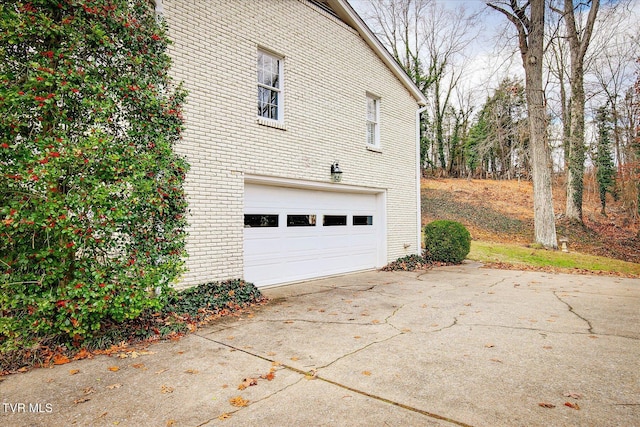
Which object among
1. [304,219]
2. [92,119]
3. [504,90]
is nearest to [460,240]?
[304,219]

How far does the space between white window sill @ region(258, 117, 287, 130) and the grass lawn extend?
8727 millimetres

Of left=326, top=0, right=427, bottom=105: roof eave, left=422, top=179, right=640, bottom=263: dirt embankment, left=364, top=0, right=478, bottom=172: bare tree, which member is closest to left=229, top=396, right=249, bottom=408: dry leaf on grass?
left=326, top=0, right=427, bottom=105: roof eave

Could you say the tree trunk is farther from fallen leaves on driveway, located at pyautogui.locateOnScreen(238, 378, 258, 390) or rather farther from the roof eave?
fallen leaves on driveway, located at pyautogui.locateOnScreen(238, 378, 258, 390)

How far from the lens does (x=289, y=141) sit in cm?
781

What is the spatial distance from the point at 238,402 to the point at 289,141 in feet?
19.1

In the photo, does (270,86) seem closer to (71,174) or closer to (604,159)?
(71,174)

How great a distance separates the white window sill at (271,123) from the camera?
23.9 feet

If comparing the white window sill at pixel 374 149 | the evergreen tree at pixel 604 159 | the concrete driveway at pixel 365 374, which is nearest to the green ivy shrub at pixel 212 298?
the concrete driveway at pixel 365 374

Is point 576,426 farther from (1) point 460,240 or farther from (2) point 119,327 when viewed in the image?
(1) point 460,240

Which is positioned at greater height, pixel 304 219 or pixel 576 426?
pixel 304 219

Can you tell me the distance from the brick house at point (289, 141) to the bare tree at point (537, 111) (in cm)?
556

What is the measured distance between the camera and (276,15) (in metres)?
7.78

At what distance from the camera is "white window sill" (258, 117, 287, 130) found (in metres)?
7.29

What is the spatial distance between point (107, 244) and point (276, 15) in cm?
616
